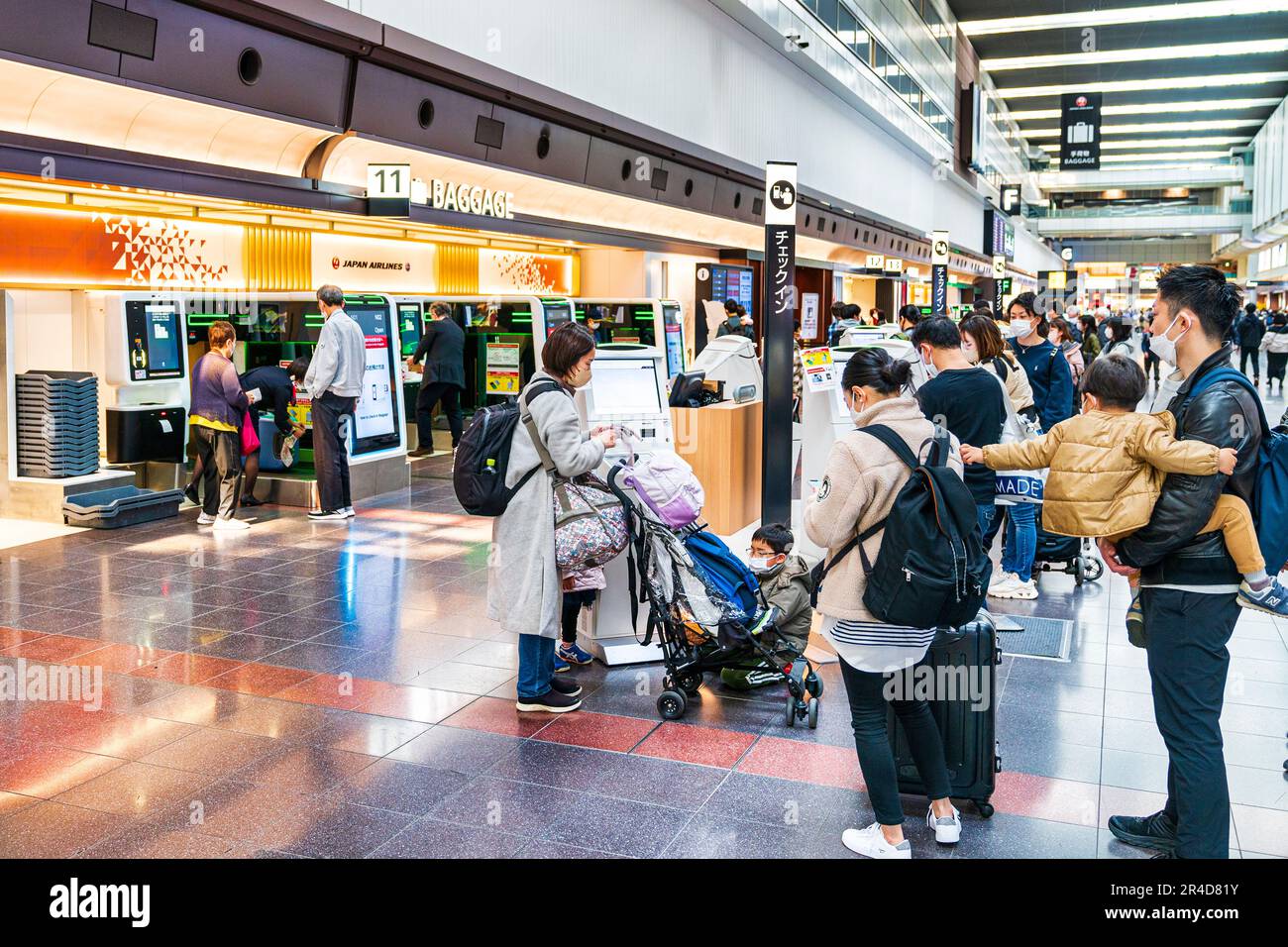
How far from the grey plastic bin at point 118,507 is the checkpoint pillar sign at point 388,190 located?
10.6 feet

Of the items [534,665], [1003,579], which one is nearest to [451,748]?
[534,665]

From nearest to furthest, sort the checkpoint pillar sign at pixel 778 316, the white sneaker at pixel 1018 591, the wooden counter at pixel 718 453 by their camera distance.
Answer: the white sneaker at pixel 1018 591, the checkpoint pillar sign at pixel 778 316, the wooden counter at pixel 718 453

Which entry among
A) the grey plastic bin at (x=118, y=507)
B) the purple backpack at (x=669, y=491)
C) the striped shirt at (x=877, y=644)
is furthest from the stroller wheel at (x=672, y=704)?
the grey plastic bin at (x=118, y=507)

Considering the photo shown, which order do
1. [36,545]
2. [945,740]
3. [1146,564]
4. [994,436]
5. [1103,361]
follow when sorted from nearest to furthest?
[1146,564]
[1103,361]
[945,740]
[994,436]
[36,545]

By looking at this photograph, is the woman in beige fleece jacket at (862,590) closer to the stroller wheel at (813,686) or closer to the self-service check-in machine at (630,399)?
the stroller wheel at (813,686)

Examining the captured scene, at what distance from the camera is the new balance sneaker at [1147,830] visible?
3496 millimetres

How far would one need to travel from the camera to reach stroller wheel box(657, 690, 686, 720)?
15.4 feet

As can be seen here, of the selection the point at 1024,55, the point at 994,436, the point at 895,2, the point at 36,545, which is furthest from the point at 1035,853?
the point at 1024,55

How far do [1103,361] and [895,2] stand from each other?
2218cm

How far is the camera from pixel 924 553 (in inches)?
127

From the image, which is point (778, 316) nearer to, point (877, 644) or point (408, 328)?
point (877, 644)

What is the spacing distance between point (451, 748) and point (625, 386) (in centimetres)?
272

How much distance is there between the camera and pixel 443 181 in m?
11.8
